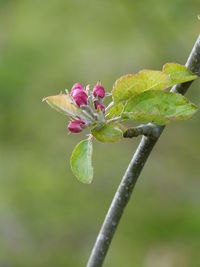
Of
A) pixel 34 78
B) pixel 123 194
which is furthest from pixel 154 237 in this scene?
pixel 123 194

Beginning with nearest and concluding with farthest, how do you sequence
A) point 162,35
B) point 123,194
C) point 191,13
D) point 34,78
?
point 123,194 < point 191,13 < point 162,35 < point 34,78

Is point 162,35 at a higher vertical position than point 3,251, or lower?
higher

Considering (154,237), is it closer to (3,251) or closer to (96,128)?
(3,251)

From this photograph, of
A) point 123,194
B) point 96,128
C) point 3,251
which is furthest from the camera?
point 3,251

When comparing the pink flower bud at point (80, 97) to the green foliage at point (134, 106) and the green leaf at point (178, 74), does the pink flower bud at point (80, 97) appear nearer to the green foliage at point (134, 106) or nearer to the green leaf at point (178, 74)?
the green foliage at point (134, 106)

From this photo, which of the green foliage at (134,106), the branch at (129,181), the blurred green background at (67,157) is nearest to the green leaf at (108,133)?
the green foliage at (134,106)
